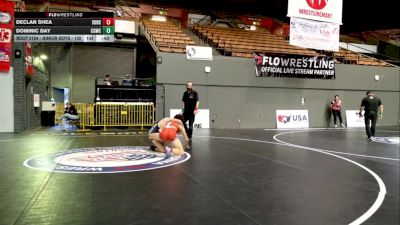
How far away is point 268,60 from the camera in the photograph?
727 inches

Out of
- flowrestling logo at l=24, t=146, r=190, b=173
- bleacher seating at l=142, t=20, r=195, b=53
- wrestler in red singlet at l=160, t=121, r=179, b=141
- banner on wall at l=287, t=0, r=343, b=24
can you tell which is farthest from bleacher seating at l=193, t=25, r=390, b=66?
flowrestling logo at l=24, t=146, r=190, b=173

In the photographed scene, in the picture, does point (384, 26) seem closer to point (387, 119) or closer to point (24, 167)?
point (387, 119)

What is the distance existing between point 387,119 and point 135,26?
15823 mm

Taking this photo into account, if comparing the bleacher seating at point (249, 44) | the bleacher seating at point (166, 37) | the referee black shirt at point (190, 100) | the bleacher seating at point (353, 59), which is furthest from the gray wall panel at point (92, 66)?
the referee black shirt at point (190, 100)

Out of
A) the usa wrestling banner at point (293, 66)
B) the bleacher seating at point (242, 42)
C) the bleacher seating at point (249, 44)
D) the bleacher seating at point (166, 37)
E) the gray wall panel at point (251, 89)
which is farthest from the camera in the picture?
the bleacher seating at point (249, 44)

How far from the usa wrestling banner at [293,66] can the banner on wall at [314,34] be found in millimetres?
8751

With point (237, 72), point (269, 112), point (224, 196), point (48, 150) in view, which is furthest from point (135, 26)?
point (224, 196)

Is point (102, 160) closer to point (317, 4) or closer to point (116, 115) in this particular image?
point (317, 4)

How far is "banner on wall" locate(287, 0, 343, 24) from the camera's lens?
7.76 m

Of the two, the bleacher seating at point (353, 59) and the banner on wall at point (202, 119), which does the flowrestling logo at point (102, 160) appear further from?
the bleacher seating at point (353, 59)

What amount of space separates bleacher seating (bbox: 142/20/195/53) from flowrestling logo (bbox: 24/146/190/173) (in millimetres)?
9891

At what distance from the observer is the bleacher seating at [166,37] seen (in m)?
17.8
